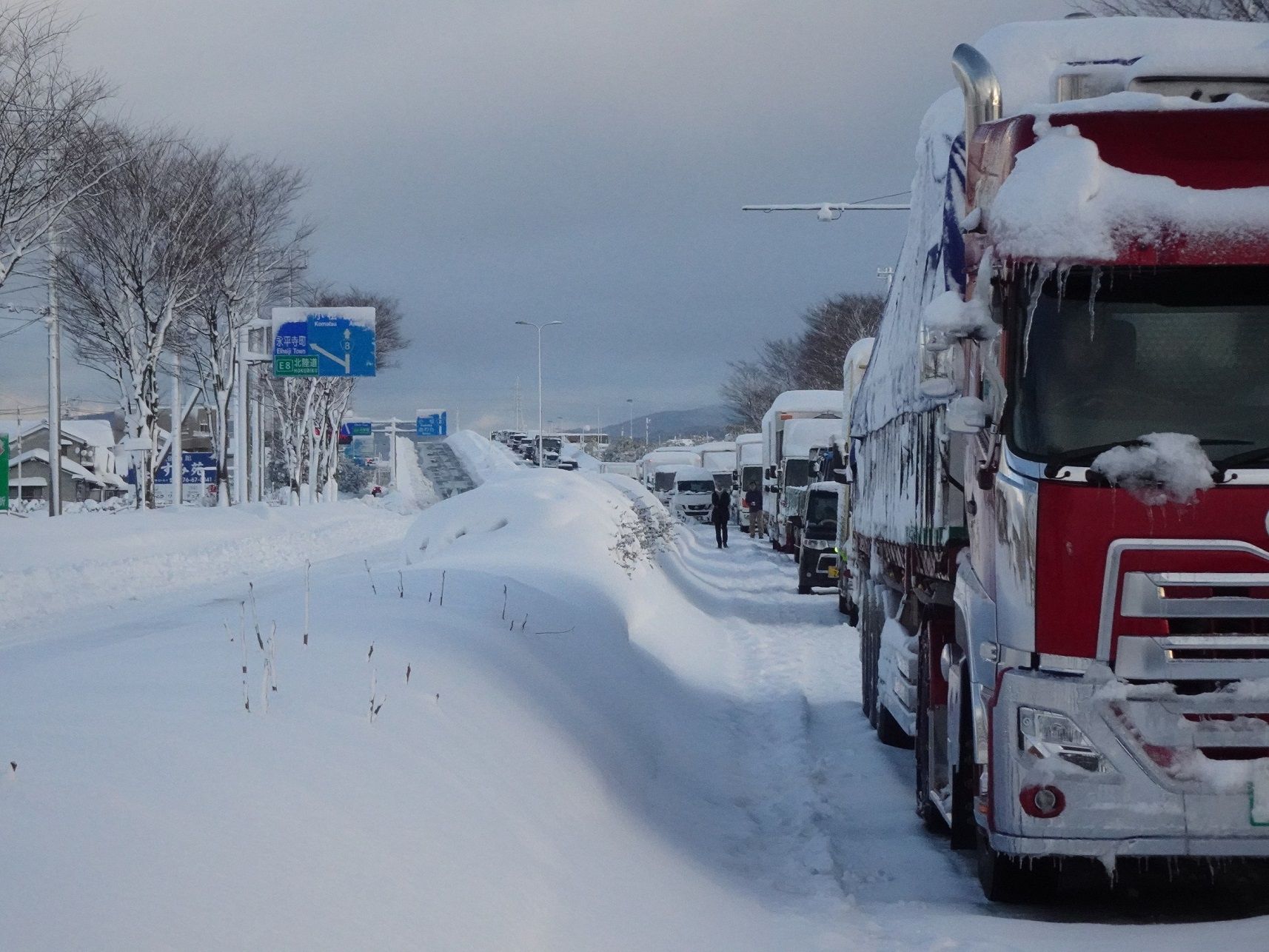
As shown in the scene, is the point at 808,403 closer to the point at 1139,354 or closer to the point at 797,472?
the point at 797,472

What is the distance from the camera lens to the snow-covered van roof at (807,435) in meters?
37.2

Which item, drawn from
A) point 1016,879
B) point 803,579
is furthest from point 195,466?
point 1016,879

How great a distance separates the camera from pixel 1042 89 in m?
7.67

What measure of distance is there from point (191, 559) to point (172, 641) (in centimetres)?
2466

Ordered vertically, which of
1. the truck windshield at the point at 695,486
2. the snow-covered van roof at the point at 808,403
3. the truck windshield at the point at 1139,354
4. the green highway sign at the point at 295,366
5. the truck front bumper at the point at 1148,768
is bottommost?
the truck windshield at the point at 695,486

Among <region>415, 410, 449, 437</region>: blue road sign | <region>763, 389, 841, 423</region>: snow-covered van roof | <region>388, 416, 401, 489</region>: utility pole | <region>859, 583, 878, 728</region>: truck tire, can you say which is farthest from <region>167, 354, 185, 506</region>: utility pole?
<region>415, 410, 449, 437</region>: blue road sign

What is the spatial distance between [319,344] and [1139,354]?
44.7 m

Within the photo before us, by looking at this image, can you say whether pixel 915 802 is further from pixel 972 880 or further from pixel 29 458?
pixel 29 458

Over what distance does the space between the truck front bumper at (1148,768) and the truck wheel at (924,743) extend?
2200mm

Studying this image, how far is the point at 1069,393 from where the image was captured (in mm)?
6738

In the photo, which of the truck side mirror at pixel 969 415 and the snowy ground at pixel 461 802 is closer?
the snowy ground at pixel 461 802

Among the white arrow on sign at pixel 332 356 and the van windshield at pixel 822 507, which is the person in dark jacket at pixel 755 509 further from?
the van windshield at pixel 822 507

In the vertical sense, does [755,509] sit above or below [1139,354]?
below

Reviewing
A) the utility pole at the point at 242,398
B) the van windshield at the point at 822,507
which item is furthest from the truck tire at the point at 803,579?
the utility pole at the point at 242,398
